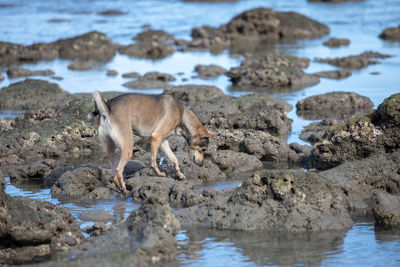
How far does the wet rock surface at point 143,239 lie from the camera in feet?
27.3

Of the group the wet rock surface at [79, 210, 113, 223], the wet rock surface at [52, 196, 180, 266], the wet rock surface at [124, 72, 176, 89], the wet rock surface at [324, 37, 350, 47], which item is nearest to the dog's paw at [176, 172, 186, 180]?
the wet rock surface at [79, 210, 113, 223]

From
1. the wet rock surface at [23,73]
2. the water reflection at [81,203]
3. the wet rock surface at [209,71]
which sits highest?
the wet rock surface at [209,71]

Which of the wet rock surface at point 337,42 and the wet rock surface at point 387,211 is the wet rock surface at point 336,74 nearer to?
the wet rock surface at point 337,42

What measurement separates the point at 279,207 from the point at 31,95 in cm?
1433

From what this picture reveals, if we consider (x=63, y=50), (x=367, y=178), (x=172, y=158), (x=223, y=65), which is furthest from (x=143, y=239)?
(x=63, y=50)

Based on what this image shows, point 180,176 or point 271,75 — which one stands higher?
point 271,75

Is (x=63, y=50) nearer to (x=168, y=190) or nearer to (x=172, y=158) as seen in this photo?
(x=172, y=158)

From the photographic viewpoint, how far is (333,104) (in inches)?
784

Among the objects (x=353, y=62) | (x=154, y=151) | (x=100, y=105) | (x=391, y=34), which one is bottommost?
(x=154, y=151)

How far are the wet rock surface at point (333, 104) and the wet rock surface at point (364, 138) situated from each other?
20.4 ft

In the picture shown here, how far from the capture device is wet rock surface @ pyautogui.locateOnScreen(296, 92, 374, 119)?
19641 mm

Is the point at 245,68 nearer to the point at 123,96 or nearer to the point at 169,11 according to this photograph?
the point at 123,96

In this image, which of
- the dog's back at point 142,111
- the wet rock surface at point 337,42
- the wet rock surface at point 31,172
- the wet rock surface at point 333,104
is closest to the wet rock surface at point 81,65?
the wet rock surface at point 337,42

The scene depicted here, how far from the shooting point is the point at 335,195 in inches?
399
